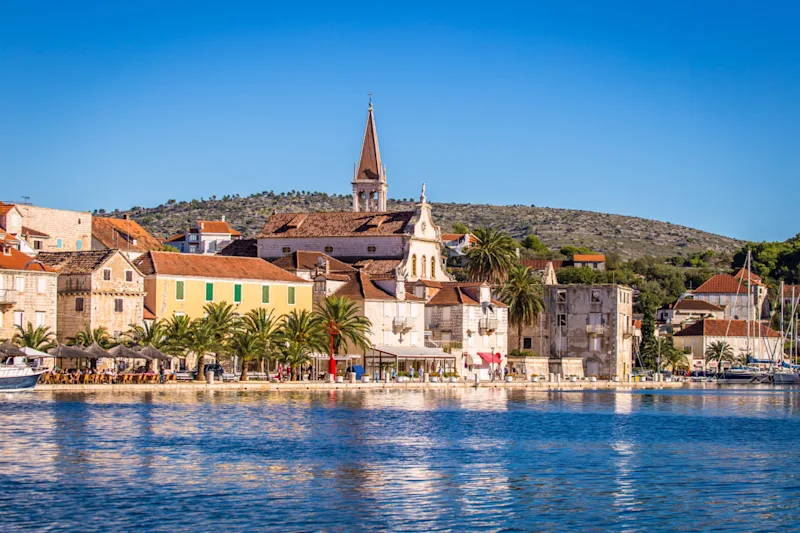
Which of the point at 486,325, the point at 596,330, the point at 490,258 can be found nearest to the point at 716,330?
the point at 596,330

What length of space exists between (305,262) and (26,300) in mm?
29713

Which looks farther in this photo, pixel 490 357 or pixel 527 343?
pixel 527 343

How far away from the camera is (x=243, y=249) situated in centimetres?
11762

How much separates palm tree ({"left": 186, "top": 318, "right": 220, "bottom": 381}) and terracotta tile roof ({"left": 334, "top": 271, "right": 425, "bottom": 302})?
17.6m

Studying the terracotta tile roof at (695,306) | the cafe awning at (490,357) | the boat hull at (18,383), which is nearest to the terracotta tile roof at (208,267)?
the cafe awning at (490,357)

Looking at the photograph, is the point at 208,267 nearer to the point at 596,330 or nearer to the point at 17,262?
the point at 17,262

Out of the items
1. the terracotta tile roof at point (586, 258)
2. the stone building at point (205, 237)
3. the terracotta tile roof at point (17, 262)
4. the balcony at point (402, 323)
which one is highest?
the stone building at point (205, 237)

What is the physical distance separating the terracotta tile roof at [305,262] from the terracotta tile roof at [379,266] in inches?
137

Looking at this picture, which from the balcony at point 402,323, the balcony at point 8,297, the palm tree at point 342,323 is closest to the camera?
the balcony at point 8,297

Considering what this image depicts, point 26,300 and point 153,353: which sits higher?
point 26,300

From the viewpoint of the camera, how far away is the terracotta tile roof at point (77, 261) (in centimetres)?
8169

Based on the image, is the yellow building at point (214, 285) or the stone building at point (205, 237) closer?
the yellow building at point (214, 285)

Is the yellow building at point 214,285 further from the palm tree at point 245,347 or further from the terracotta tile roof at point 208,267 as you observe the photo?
the palm tree at point 245,347

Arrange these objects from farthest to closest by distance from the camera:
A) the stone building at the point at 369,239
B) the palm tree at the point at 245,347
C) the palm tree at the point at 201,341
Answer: the stone building at the point at 369,239 → the palm tree at the point at 245,347 → the palm tree at the point at 201,341
